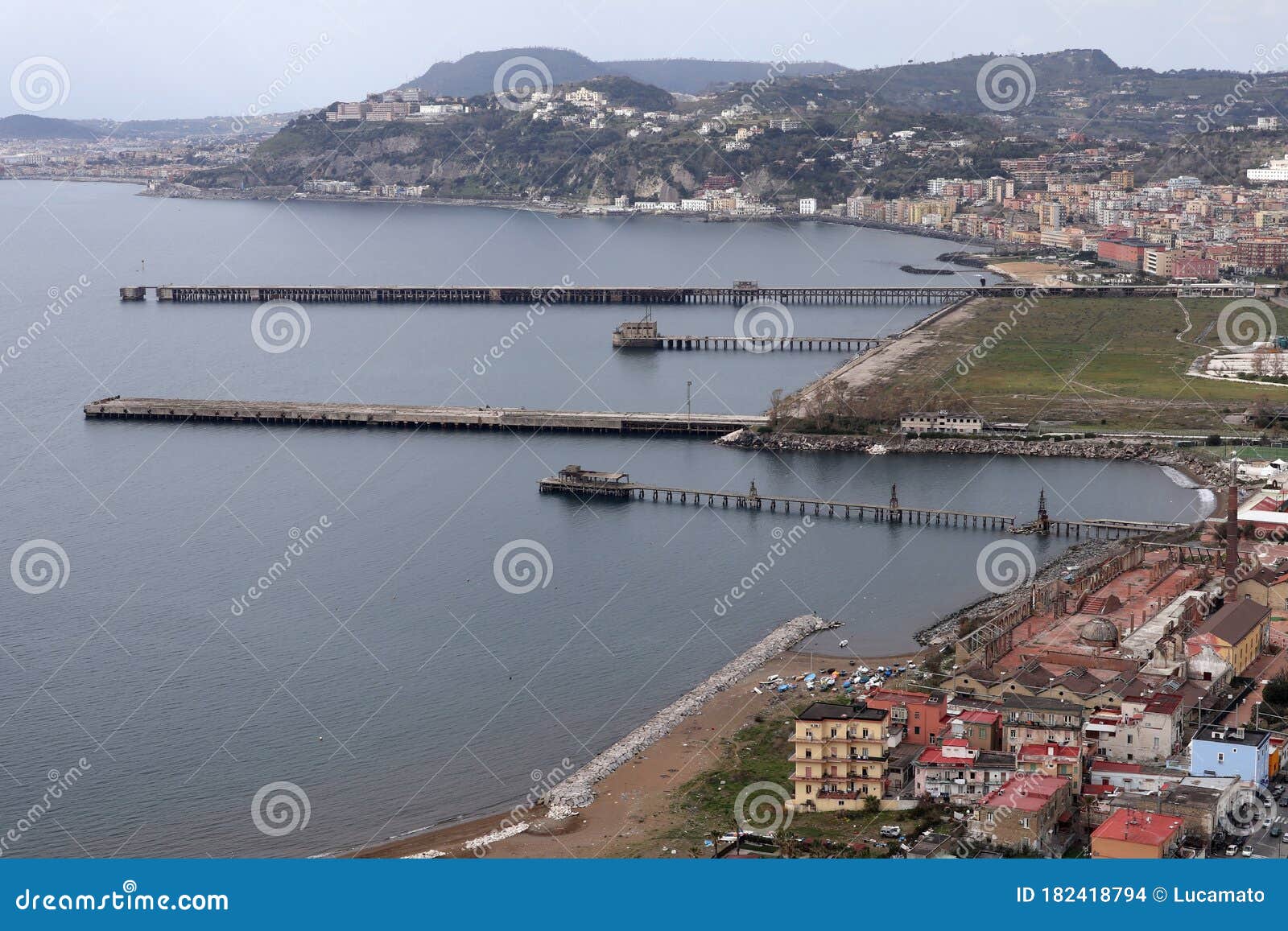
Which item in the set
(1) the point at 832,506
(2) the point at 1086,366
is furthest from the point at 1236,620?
(2) the point at 1086,366

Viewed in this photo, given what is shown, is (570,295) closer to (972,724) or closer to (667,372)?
(667,372)

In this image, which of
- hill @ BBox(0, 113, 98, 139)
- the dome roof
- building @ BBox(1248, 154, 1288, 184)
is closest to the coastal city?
the dome roof

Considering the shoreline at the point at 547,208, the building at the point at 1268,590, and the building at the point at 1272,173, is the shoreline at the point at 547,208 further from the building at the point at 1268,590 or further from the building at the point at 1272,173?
the building at the point at 1268,590

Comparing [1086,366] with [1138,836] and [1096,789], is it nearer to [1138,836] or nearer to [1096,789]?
[1096,789]

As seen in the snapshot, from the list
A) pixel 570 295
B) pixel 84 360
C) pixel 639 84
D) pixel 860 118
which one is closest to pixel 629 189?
pixel 860 118

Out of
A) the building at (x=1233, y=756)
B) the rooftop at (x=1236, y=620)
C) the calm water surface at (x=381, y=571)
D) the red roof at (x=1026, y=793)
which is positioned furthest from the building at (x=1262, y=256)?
the red roof at (x=1026, y=793)

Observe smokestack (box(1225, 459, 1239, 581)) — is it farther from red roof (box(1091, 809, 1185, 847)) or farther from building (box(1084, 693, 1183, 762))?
red roof (box(1091, 809, 1185, 847))

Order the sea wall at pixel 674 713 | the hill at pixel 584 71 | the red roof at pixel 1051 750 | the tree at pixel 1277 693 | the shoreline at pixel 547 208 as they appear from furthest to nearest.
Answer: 1. the hill at pixel 584 71
2. the shoreline at pixel 547 208
3. the tree at pixel 1277 693
4. the sea wall at pixel 674 713
5. the red roof at pixel 1051 750
